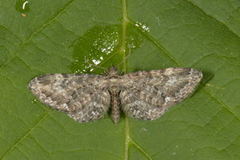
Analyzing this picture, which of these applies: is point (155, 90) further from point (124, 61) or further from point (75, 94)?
point (75, 94)

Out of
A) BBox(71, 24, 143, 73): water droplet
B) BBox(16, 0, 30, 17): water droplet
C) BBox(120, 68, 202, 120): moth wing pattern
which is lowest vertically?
BBox(120, 68, 202, 120): moth wing pattern

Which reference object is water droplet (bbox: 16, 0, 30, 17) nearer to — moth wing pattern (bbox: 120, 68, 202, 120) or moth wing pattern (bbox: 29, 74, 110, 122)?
moth wing pattern (bbox: 29, 74, 110, 122)

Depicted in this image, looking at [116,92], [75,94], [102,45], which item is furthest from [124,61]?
[75,94]

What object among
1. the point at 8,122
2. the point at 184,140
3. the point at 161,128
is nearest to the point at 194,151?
the point at 184,140

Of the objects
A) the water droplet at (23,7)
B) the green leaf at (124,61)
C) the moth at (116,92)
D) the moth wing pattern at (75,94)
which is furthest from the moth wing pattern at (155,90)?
the water droplet at (23,7)

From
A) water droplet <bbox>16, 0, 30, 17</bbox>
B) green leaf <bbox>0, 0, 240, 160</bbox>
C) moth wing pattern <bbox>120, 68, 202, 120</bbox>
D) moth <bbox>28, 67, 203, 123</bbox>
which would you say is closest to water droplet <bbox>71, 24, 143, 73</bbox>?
green leaf <bbox>0, 0, 240, 160</bbox>

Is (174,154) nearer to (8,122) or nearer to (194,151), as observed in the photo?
(194,151)

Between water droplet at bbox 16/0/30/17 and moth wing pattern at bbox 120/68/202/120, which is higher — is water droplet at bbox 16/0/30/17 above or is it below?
above
